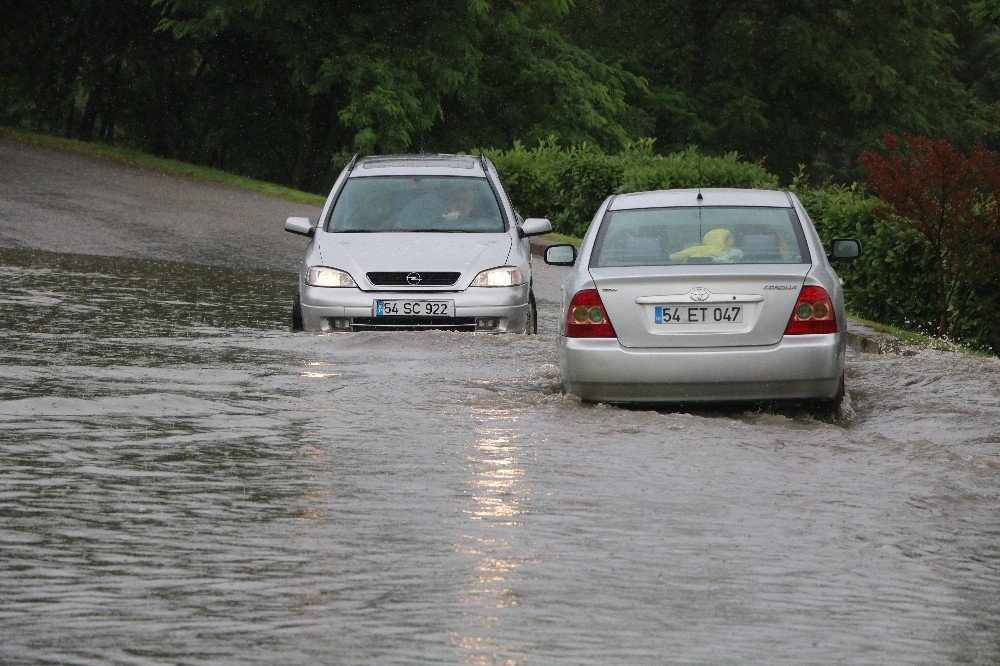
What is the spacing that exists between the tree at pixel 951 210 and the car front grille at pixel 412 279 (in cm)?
472

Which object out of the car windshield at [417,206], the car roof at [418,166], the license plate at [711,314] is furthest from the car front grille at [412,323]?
the license plate at [711,314]

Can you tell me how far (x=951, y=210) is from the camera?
16656 millimetres

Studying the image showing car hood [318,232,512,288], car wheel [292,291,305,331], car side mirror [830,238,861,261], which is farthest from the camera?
car wheel [292,291,305,331]

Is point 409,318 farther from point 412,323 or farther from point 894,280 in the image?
point 894,280

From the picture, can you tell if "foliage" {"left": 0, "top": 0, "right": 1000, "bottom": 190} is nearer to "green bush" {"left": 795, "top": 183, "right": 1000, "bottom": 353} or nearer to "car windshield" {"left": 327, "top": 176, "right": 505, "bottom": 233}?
"green bush" {"left": 795, "top": 183, "right": 1000, "bottom": 353}

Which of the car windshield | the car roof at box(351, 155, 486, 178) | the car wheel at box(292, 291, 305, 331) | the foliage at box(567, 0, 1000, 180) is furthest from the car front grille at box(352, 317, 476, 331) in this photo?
the foliage at box(567, 0, 1000, 180)

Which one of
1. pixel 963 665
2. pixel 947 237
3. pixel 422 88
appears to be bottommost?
pixel 963 665

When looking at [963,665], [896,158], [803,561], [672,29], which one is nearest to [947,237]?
[896,158]

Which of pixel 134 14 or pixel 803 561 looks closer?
pixel 803 561

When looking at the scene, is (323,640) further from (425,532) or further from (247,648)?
(425,532)

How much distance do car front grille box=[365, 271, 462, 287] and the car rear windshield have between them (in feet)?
10.1

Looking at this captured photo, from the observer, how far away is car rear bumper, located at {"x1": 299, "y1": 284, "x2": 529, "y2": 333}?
14.5m

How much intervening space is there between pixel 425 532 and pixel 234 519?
829mm

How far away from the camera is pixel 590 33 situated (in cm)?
5306
